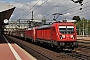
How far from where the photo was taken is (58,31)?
21.3 m

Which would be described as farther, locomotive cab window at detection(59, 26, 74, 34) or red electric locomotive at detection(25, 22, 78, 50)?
locomotive cab window at detection(59, 26, 74, 34)

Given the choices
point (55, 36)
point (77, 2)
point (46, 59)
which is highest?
point (77, 2)

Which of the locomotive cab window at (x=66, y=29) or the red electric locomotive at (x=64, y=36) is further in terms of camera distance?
the locomotive cab window at (x=66, y=29)

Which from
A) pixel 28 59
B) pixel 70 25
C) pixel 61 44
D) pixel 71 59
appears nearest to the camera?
pixel 28 59

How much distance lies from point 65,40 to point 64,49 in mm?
1195

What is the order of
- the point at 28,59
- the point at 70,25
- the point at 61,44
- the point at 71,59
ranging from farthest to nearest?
the point at 70,25, the point at 61,44, the point at 71,59, the point at 28,59

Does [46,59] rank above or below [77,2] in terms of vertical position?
below

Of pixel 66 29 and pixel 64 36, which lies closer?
pixel 64 36

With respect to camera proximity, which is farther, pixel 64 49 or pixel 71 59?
pixel 64 49

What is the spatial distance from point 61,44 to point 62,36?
0.85 meters

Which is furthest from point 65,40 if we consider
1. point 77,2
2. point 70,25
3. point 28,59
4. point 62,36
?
point 28,59

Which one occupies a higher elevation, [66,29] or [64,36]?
[66,29]

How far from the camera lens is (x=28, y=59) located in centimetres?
1421

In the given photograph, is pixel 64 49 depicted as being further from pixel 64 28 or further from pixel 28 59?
pixel 28 59
